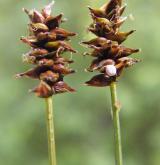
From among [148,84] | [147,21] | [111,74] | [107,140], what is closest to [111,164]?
[107,140]

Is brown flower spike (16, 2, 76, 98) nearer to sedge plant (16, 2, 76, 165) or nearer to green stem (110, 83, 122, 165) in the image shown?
sedge plant (16, 2, 76, 165)

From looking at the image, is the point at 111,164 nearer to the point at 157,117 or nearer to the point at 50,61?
the point at 157,117

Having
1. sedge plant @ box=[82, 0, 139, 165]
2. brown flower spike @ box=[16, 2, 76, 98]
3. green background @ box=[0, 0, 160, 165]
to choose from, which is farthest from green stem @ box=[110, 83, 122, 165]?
green background @ box=[0, 0, 160, 165]

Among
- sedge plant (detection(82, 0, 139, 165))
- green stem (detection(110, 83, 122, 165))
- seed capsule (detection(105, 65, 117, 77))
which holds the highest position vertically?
sedge plant (detection(82, 0, 139, 165))

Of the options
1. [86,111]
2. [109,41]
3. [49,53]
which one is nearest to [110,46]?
[109,41]

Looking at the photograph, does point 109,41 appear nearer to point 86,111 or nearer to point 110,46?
point 110,46

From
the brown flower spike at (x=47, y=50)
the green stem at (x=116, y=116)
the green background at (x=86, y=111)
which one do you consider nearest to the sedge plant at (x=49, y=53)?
the brown flower spike at (x=47, y=50)
